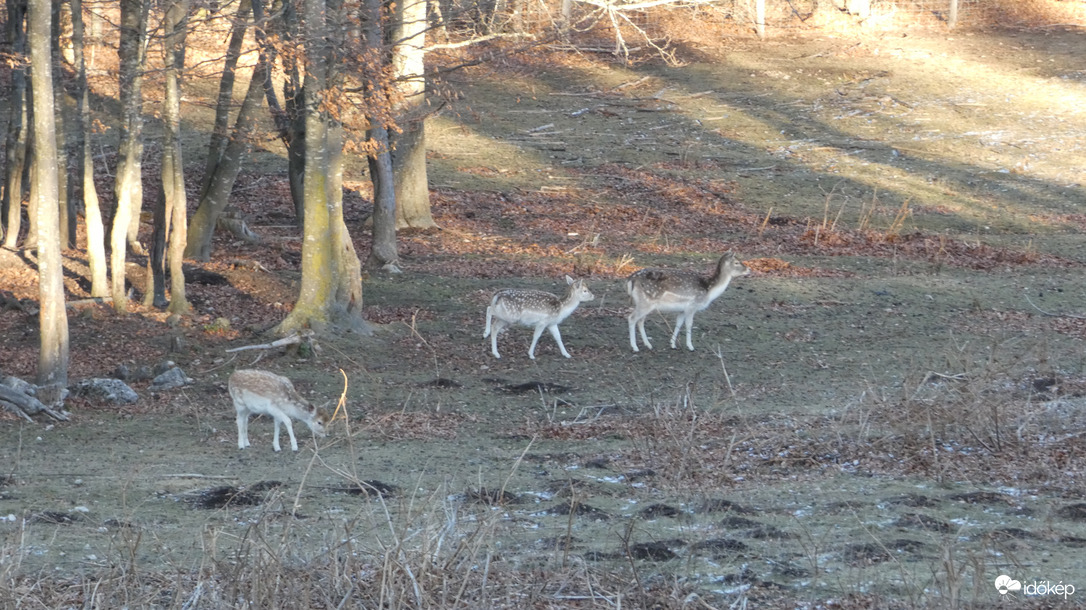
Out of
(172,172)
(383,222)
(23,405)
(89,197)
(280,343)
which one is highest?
(172,172)

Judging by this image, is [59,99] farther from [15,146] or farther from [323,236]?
[323,236]

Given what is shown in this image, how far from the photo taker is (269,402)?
11.6 meters

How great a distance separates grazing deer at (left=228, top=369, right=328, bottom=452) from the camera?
38.1ft

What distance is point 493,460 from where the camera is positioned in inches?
452

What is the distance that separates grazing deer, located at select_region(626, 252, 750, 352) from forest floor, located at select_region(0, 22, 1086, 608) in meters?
0.49

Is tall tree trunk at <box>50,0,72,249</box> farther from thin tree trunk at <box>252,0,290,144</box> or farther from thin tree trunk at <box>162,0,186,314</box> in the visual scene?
thin tree trunk at <box>252,0,290,144</box>

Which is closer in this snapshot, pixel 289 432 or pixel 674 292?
pixel 289 432

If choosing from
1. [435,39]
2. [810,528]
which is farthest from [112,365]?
[435,39]

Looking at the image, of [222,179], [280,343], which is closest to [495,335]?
[280,343]

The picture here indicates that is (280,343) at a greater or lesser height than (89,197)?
lesser

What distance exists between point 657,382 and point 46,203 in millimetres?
7531

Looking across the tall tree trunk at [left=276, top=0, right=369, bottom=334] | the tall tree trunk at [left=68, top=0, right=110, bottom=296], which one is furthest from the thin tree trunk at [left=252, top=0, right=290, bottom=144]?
the tall tree trunk at [left=68, top=0, right=110, bottom=296]

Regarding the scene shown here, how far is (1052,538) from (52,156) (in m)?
10.6

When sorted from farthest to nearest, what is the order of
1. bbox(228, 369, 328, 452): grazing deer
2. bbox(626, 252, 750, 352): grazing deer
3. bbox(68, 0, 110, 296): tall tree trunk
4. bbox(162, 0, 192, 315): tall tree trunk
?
bbox(68, 0, 110, 296): tall tree trunk < bbox(626, 252, 750, 352): grazing deer < bbox(162, 0, 192, 315): tall tree trunk < bbox(228, 369, 328, 452): grazing deer
